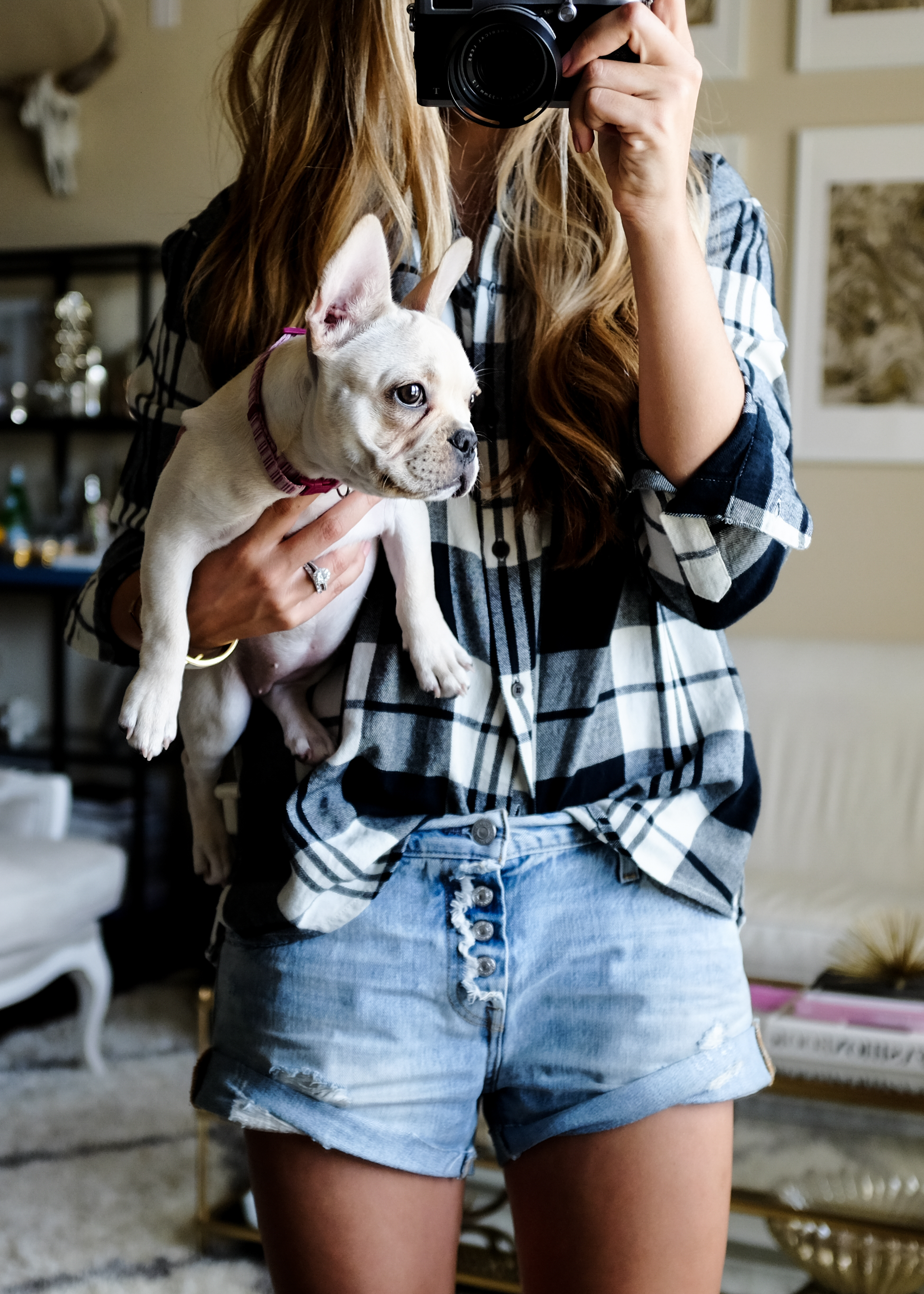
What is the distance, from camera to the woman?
2.25 feet

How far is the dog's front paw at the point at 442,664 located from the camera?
0.75m

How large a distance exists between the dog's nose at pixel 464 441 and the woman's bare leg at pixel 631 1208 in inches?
16.4

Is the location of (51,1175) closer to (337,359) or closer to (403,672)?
(403,672)

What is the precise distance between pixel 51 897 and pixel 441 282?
187 cm

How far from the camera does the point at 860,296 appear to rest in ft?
8.97

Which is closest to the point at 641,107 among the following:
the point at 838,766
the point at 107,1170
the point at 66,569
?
the point at 107,1170

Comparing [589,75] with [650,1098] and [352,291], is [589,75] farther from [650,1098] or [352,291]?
[650,1098]

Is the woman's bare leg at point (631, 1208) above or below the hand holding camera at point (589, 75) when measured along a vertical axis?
below

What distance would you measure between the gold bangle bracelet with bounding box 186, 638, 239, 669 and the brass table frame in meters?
0.86

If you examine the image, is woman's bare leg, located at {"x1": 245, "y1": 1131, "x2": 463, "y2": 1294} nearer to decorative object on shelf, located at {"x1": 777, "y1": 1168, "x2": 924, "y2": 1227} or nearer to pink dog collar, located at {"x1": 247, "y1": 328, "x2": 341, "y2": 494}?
pink dog collar, located at {"x1": 247, "y1": 328, "x2": 341, "y2": 494}

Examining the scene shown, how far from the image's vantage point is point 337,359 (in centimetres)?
73

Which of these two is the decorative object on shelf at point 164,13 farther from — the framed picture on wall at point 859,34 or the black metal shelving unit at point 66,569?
the framed picture on wall at point 859,34

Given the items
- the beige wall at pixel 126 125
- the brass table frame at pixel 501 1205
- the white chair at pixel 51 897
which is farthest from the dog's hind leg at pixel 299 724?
the beige wall at pixel 126 125

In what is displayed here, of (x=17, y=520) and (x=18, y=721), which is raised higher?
(x=17, y=520)
